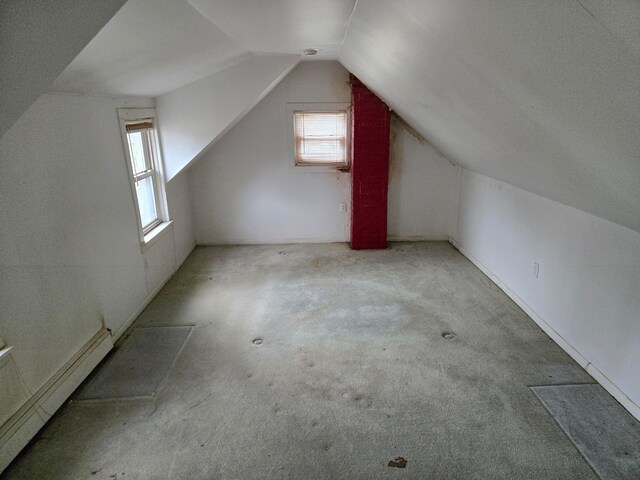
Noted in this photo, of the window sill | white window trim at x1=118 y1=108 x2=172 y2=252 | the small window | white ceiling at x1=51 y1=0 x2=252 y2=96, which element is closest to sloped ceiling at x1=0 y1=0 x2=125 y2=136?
white ceiling at x1=51 y1=0 x2=252 y2=96

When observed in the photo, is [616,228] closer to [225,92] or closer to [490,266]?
[490,266]

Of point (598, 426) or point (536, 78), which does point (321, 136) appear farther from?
point (598, 426)

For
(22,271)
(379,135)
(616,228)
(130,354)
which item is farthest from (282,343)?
(379,135)

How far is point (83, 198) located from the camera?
265cm

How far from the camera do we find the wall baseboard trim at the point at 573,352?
7.34ft

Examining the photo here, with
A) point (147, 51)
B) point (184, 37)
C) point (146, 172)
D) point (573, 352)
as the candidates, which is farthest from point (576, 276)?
point (146, 172)

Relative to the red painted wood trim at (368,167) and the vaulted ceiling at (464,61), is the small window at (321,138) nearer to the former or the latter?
the red painted wood trim at (368,167)

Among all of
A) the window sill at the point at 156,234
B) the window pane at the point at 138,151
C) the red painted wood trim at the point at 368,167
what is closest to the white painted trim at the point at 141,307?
the window sill at the point at 156,234

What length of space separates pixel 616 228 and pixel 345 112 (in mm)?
3240

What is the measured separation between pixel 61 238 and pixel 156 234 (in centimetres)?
148

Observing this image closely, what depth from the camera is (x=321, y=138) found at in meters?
4.94

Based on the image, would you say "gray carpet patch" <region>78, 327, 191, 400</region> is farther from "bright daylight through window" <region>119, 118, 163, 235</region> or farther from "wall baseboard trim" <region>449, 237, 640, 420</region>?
"wall baseboard trim" <region>449, 237, 640, 420</region>

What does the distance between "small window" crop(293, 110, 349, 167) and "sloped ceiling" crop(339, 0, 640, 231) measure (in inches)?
79.3

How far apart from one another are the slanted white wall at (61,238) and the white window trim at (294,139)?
6.57 ft
